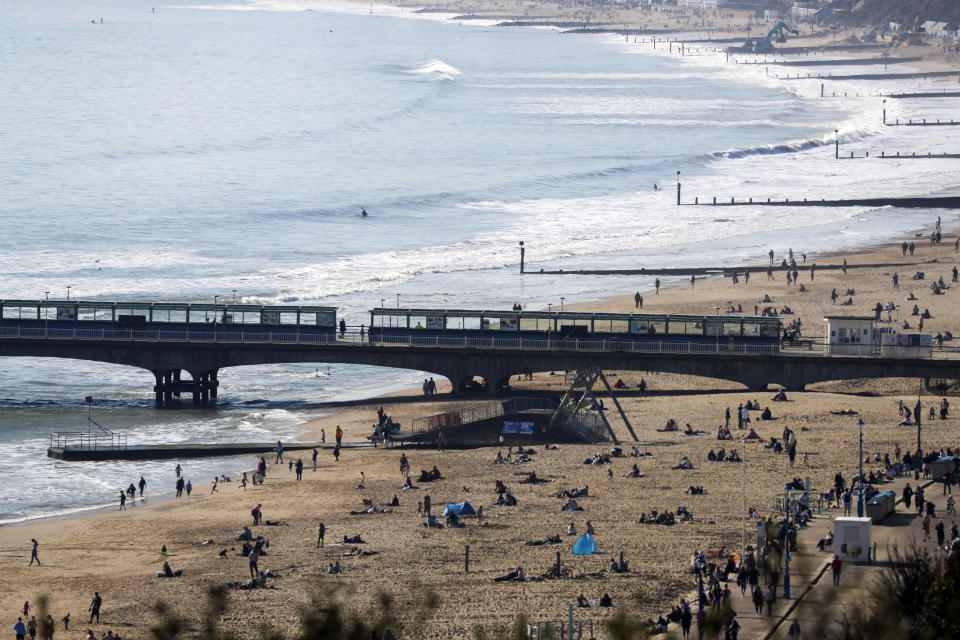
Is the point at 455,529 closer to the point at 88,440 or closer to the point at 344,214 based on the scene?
the point at 88,440

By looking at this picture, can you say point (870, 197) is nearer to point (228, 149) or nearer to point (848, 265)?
point (848, 265)

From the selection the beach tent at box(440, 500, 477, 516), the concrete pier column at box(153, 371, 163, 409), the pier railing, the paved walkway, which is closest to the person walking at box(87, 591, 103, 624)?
the beach tent at box(440, 500, 477, 516)

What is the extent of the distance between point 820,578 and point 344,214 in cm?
9104

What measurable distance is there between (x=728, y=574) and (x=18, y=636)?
53.9ft

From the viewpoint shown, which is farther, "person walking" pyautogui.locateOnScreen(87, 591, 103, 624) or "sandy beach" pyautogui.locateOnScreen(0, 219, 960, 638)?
"sandy beach" pyautogui.locateOnScreen(0, 219, 960, 638)

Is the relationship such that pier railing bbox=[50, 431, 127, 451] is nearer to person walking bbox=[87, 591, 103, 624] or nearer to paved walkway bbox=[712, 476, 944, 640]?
person walking bbox=[87, 591, 103, 624]

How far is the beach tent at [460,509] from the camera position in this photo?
148 ft

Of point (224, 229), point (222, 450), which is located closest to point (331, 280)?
point (224, 229)

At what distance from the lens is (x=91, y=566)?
42188 mm

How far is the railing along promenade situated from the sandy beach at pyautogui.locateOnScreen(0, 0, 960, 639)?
1.67m

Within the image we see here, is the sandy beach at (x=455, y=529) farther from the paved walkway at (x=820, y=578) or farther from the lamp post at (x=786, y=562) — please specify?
the lamp post at (x=786, y=562)

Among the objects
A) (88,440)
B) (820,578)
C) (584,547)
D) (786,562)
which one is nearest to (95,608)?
(584,547)

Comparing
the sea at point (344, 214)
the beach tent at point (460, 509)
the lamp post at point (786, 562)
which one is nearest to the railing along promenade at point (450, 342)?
the sea at point (344, 214)

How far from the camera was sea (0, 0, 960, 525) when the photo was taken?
6631 centimetres
